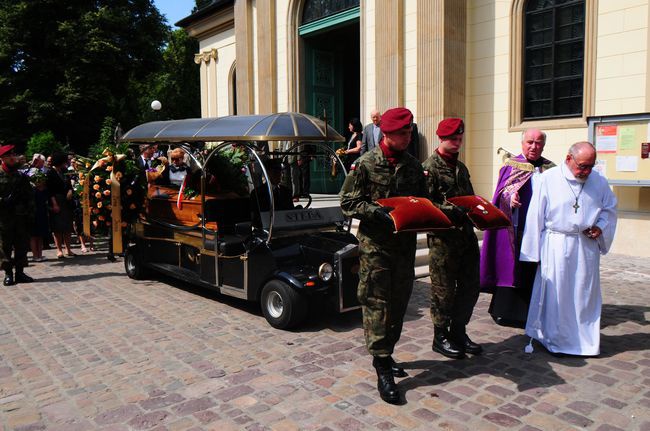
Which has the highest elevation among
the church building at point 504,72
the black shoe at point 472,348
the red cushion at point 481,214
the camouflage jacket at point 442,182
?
the church building at point 504,72

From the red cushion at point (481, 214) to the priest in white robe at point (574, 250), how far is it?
802 mm

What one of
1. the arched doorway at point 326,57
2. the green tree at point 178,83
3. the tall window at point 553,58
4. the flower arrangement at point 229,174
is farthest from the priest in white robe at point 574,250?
the green tree at point 178,83

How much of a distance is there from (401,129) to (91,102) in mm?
27160

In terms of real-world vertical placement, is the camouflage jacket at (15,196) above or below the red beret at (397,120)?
below

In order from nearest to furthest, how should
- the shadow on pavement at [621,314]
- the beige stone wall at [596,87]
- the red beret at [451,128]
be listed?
the red beret at [451,128], the shadow on pavement at [621,314], the beige stone wall at [596,87]

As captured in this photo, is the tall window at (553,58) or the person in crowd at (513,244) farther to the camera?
the tall window at (553,58)

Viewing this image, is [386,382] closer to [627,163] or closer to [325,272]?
[325,272]

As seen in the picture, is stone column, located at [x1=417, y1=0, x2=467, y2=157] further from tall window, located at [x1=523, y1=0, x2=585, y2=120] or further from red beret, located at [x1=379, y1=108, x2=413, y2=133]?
red beret, located at [x1=379, y1=108, x2=413, y2=133]

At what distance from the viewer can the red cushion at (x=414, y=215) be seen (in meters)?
3.80

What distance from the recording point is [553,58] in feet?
33.8

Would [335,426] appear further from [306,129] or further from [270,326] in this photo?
[306,129]

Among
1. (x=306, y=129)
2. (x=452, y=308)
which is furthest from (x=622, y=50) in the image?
(x=452, y=308)

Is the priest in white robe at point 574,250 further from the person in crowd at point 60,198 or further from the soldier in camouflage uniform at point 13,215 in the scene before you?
the person in crowd at point 60,198

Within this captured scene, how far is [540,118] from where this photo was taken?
10.6 m
